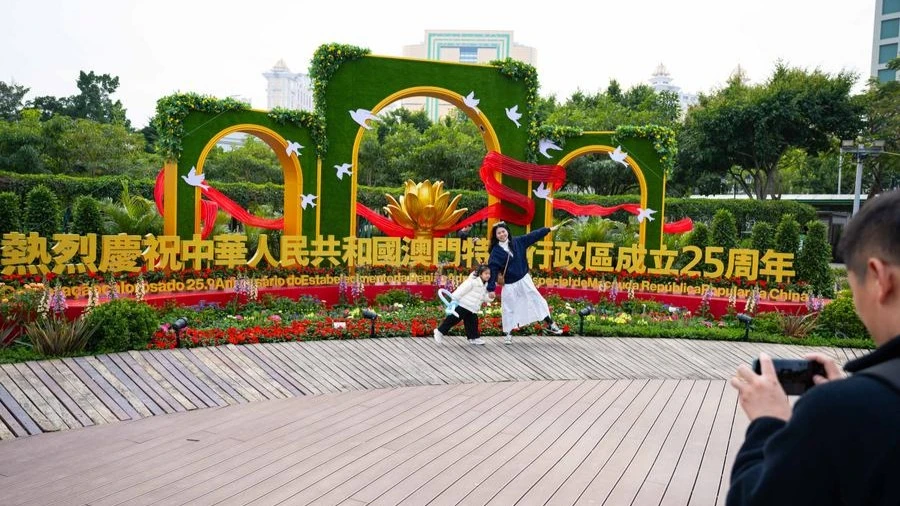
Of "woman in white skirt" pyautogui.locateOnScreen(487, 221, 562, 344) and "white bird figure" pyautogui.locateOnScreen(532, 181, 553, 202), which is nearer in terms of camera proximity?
"woman in white skirt" pyautogui.locateOnScreen(487, 221, 562, 344)

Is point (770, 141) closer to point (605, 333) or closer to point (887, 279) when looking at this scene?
point (605, 333)

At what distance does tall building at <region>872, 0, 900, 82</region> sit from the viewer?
149 ft

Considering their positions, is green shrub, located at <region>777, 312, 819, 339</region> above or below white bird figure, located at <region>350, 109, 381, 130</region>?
below

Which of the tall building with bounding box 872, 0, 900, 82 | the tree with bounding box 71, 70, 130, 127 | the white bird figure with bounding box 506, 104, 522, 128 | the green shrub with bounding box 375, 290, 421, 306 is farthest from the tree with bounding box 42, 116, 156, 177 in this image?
the tall building with bounding box 872, 0, 900, 82

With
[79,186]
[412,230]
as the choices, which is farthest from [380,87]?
[79,186]

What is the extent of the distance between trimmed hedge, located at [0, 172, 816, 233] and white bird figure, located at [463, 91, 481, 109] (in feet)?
22.5

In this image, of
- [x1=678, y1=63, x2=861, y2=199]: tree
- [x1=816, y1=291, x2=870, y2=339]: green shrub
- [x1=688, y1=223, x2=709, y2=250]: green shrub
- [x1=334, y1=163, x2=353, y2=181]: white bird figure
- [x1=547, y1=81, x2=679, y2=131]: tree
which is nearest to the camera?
[x1=816, y1=291, x2=870, y2=339]: green shrub

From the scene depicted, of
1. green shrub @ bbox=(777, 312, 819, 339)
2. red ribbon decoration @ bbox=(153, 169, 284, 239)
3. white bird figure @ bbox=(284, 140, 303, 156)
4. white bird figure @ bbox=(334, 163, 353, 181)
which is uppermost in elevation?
white bird figure @ bbox=(284, 140, 303, 156)

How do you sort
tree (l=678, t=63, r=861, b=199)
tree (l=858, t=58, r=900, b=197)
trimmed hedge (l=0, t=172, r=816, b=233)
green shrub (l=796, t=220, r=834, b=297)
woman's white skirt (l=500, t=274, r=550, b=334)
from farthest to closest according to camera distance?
tree (l=858, t=58, r=900, b=197)
tree (l=678, t=63, r=861, b=199)
trimmed hedge (l=0, t=172, r=816, b=233)
green shrub (l=796, t=220, r=834, b=297)
woman's white skirt (l=500, t=274, r=550, b=334)

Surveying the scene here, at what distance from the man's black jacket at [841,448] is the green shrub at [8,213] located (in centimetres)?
1247

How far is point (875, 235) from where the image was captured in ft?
4.60

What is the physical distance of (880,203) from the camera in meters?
1.41

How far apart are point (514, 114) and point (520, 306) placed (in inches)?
203

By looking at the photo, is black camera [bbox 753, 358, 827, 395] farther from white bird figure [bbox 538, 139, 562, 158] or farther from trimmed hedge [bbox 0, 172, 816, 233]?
trimmed hedge [bbox 0, 172, 816, 233]
